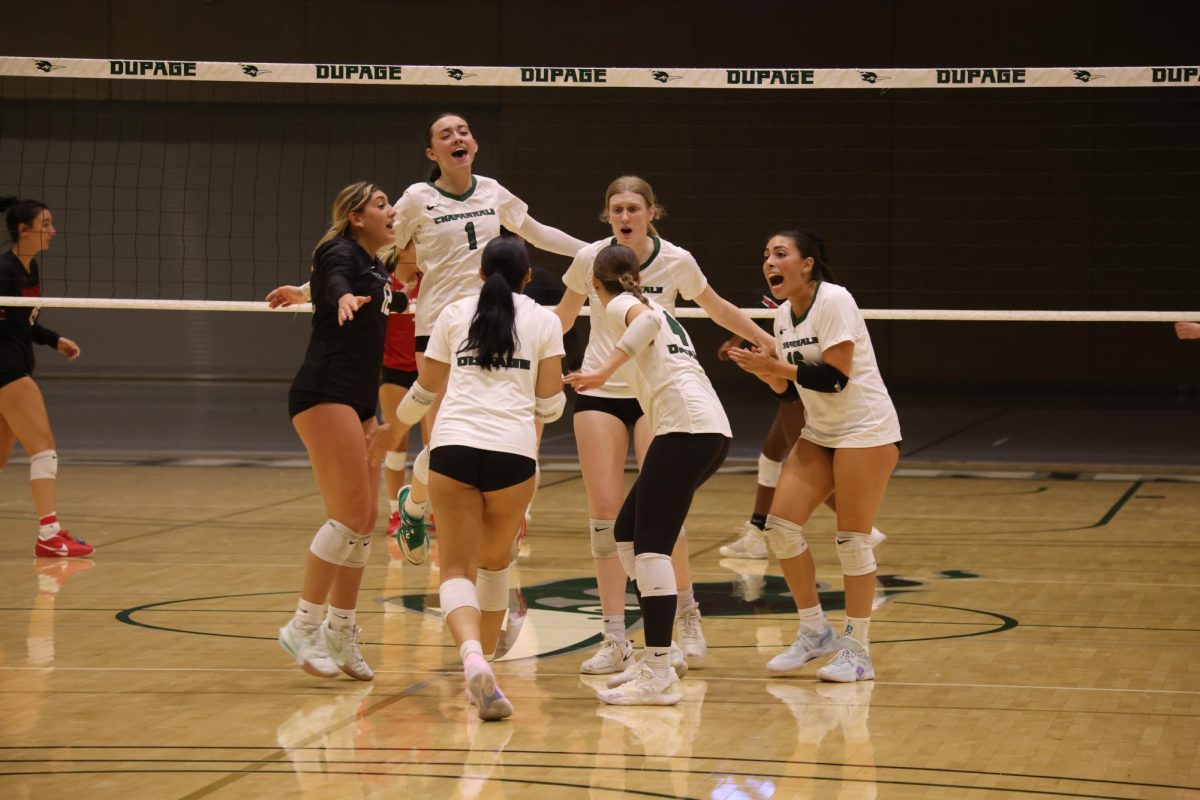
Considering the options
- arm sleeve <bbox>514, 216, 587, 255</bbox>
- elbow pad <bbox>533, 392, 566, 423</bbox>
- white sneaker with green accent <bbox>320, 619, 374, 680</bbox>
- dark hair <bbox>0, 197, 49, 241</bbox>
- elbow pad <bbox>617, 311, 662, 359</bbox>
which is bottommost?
white sneaker with green accent <bbox>320, 619, 374, 680</bbox>

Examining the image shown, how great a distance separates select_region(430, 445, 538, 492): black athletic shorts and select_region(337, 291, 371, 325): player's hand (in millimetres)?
594

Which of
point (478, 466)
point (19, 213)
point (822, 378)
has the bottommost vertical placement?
point (478, 466)

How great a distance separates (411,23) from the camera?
57.2 ft

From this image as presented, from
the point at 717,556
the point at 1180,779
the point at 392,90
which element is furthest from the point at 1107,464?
the point at 392,90

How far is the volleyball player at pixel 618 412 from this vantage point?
5.33m

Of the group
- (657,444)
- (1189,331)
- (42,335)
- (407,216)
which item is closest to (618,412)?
(657,444)

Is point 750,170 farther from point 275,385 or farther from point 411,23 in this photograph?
point 275,385

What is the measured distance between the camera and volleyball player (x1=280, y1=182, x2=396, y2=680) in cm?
509

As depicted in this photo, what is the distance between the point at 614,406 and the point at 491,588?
897 mm

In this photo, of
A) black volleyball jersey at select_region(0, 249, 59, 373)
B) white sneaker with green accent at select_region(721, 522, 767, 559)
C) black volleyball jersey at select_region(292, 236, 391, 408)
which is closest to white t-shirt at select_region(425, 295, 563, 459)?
black volleyball jersey at select_region(292, 236, 391, 408)

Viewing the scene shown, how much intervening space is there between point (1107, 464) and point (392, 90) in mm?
9468

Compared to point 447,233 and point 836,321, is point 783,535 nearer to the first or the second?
point 836,321

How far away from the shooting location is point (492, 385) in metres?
4.67

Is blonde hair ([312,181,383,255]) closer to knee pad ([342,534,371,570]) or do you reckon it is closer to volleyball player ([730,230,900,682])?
knee pad ([342,534,371,570])
